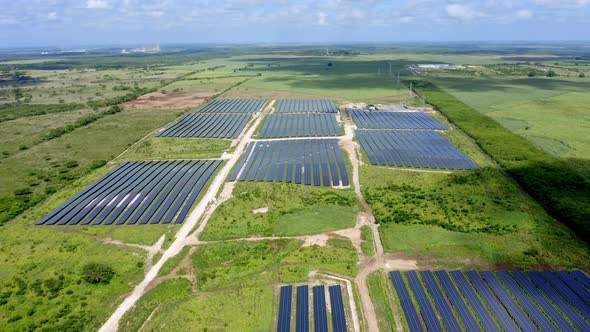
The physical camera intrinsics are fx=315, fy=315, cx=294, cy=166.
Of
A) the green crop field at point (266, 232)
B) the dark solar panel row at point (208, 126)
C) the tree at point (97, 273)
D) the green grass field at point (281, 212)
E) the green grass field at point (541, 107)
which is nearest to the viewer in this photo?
the green crop field at point (266, 232)

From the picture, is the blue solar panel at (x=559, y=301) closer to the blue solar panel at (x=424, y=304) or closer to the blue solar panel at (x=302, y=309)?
the blue solar panel at (x=424, y=304)

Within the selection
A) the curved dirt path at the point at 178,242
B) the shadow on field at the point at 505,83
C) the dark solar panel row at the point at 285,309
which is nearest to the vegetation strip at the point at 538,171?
the dark solar panel row at the point at 285,309

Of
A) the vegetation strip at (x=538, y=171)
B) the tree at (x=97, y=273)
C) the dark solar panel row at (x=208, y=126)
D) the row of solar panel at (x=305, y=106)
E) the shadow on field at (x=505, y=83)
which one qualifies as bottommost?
the tree at (x=97, y=273)

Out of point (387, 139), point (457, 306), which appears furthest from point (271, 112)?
point (457, 306)

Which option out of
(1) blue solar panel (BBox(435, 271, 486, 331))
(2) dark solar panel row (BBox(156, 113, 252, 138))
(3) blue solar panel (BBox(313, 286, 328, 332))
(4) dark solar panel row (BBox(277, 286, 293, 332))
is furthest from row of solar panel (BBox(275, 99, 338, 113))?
A: (4) dark solar panel row (BBox(277, 286, 293, 332))

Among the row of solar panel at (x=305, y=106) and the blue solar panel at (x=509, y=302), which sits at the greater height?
the row of solar panel at (x=305, y=106)

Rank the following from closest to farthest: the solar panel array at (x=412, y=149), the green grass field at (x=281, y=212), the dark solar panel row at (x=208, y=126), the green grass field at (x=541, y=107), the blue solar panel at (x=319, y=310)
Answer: the blue solar panel at (x=319, y=310), the green grass field at (x=281, y=212), the solar panel array at (x=412, y=149), the green grass field at (x=541, y=107), the dark solar panel row at (x=208, y=126)
